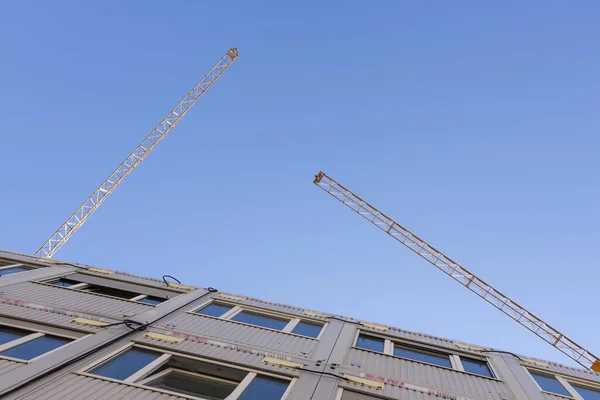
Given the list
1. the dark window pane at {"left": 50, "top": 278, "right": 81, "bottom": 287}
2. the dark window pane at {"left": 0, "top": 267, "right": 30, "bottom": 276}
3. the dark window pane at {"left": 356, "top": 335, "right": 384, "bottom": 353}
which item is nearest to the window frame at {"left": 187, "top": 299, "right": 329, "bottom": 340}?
the dark window pane at {"left": 356, "top": 335, "right": 384, "bottom": 353}

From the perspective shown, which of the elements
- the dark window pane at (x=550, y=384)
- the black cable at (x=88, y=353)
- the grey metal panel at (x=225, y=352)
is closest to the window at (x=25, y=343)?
the black cable at (x=88, y=353)

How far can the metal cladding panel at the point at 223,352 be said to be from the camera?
502 inches

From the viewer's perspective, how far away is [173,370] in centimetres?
1258

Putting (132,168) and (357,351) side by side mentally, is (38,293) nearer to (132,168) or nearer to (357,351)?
(357,351)

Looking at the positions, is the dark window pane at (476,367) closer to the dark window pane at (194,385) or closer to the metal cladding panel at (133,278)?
the dark window pane at (194,385)

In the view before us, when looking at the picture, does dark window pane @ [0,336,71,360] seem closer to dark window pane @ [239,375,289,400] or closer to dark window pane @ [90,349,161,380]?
dark window pane @ [90,349,161,380]

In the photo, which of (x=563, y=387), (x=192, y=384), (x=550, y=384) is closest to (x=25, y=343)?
(x=192, y=384)

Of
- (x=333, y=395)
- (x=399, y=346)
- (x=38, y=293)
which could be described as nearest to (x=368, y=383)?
(x=333, y=395)

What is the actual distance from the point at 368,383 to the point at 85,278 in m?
13.0

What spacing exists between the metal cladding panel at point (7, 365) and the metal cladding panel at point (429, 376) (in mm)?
8638

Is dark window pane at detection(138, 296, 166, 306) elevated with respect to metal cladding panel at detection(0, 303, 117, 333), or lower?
elevated

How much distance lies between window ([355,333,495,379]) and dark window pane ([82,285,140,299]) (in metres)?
9.14

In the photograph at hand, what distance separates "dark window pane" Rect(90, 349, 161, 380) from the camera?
11.5 metres

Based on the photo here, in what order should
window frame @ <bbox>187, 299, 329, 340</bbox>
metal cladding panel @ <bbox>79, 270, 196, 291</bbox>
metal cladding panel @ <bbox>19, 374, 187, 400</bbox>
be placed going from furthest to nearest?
metal cladding panel @ <bbox>79, 270, 196, 291</bbox> < window frame @ <bbox>187, 299, 329, 340</bbox> < metal cladding panel @ <bbox>19, 374, 187, 400</bbox>
